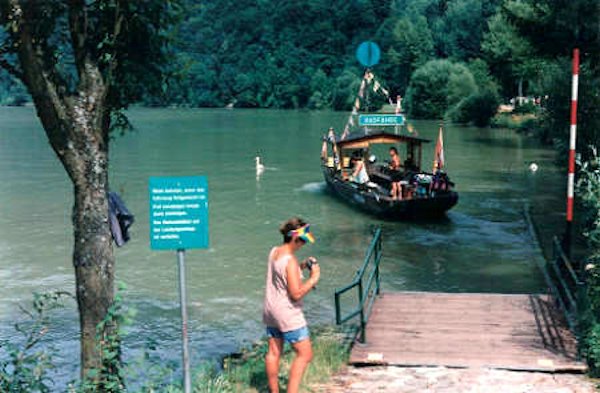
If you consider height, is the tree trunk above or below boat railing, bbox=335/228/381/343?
above

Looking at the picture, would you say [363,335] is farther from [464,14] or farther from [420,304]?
[464,14]

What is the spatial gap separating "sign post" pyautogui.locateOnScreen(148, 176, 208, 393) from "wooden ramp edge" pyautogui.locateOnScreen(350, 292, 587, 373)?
306cm

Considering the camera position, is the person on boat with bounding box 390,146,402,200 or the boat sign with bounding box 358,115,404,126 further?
the person on boat with bounding box 390,146,402,200

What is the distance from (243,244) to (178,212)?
50.6ft

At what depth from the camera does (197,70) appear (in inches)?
5591

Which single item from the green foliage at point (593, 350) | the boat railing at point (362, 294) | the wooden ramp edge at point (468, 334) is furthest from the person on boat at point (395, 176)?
the green foliage at point (593, 350)

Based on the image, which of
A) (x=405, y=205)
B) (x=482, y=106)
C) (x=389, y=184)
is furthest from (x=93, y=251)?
(x=482, y=106)

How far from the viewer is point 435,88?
80.2 metres

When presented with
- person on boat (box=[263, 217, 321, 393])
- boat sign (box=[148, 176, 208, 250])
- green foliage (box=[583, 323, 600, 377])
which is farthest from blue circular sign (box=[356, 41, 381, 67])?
boat sign (box=[148, 176, 208, 250])

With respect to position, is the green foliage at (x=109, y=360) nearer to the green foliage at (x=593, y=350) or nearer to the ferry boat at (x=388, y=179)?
the green foliage at (x=593, y=350)

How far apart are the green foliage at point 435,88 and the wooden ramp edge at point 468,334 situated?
2674 inches

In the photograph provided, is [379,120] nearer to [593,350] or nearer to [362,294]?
[362,294]

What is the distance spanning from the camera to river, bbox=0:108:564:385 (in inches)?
578

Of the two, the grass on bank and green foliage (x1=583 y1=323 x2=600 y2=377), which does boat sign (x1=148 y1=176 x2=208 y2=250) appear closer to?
the grass on bank
